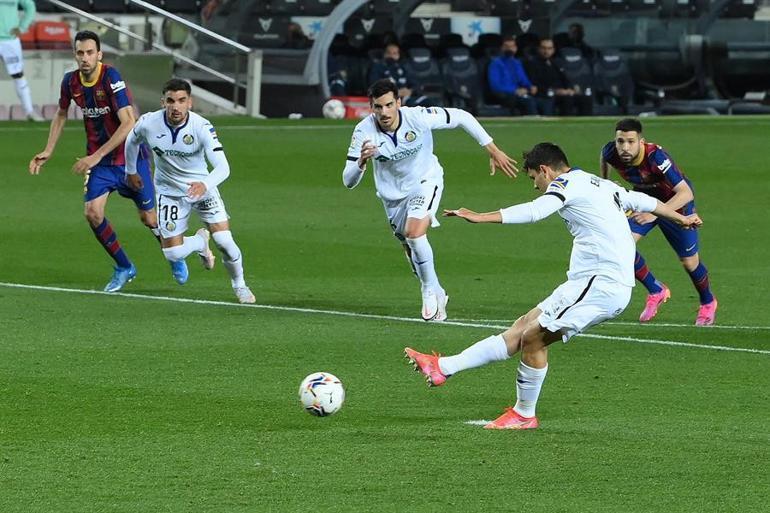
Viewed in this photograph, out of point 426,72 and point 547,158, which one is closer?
point 547,158

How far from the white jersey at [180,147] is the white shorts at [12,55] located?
526 inches

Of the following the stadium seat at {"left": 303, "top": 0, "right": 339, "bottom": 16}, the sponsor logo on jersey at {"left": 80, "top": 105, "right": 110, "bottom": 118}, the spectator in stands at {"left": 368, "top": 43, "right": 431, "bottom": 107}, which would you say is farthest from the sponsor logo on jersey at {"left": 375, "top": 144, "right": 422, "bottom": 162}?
the stadium seat at {"left": 303, "top": 0, "right": 339, "bottom": 16}

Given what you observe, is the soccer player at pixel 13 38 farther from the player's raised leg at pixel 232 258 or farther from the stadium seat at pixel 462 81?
the player's raised leg at pixel 232 258

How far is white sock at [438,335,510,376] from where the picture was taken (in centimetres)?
966

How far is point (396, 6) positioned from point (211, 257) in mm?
21043

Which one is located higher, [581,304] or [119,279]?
[581,304]

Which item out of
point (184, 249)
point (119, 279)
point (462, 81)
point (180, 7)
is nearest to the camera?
point (184, 249)

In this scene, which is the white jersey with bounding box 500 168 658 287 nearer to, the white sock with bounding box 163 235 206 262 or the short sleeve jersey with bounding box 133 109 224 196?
the short sleeve jersey with bounding box 133 109 224 196

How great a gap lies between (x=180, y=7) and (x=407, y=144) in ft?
78.0

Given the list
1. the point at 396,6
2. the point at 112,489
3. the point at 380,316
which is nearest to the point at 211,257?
the point at 380,316

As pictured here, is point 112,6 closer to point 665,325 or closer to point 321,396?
point 665,325

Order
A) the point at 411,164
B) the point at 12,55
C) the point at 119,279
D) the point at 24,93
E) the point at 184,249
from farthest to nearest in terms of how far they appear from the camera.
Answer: the point at 24,93, the point at 12,55, the point at 119,279, the point at 184,249, the point at 411,164

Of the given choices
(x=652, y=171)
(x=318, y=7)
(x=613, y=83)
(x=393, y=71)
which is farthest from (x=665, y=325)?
(x=318, y=7)

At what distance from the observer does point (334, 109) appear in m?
31.1
